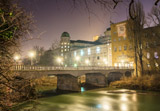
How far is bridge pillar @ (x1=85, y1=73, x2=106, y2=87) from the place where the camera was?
48.8 metres

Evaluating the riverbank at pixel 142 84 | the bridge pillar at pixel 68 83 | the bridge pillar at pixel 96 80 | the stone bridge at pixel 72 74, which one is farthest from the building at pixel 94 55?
the riverbank at pixel 142 84

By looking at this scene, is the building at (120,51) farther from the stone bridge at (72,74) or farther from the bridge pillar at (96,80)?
the bridge pillar at (96,80)

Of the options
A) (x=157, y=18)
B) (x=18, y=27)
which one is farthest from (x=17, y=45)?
(x=157, y=18)

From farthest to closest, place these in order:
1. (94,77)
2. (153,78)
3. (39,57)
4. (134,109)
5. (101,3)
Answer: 1. (39,57)
2. (94,77)
3. (153,78)
4. (134,109)
5. (101,3)

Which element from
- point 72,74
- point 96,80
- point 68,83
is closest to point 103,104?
point 72,74

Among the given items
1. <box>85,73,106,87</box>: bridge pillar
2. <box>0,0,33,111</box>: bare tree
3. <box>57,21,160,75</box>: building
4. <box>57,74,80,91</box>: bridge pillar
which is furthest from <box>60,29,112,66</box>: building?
<box>0,0,33,111</box>: bare tree

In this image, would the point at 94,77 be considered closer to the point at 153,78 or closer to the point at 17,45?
the point at 153,78

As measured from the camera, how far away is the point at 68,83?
135 ft

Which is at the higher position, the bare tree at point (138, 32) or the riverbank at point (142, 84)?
the bare tree at point (138, 32)

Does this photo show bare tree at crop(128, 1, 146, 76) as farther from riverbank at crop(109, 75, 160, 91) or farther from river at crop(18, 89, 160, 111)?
river at crop(18, 89, 160, 111)

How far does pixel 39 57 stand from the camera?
69625mm

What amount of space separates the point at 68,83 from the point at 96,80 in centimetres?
1334

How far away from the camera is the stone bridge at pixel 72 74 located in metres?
29.6

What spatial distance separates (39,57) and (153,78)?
156ft
